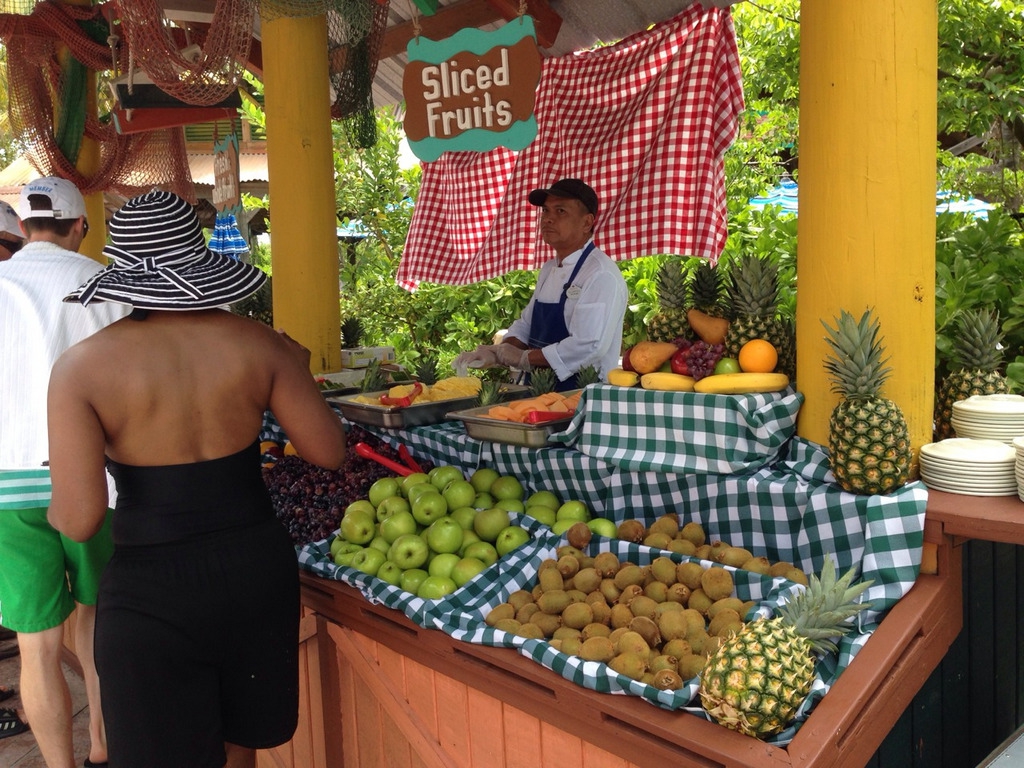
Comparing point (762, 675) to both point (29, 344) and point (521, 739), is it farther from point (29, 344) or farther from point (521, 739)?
point (29, 344)

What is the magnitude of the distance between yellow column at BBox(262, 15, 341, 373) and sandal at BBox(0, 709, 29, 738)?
259cm

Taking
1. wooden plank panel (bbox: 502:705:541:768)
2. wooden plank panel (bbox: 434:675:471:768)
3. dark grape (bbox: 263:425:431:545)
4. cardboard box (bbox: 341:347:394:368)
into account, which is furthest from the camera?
cardboard box (bbox: 341:347:394:368)

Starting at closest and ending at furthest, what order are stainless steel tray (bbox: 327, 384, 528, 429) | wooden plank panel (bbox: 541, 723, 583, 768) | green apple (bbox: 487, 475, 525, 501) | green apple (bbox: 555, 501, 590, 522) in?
1. wooden plank panel (bbox: 541, 723, 583, 768)
2. green apple (bbox: 555, 501, 590, 522)
3. green apple (bbox: 487, 475, 525, 501)
4. stainless steel tray (bbox: 327, 384, 528, 429)

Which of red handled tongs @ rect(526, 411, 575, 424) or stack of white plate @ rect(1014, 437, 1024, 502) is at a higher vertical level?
red handled tongs @ rect(526, 411, 575, 424)

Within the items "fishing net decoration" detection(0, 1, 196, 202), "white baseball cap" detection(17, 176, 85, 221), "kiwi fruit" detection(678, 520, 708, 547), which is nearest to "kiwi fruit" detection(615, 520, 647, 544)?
"kiwi fruit" detection(678, 520, 708, 547)

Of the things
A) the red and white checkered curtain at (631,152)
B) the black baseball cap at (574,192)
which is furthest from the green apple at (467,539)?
the red and white checkered curtain at (631,152)

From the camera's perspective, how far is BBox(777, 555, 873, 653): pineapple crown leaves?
226 cm

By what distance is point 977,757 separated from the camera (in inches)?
119

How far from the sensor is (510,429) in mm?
3582

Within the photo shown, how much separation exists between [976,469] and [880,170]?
3.18 ft

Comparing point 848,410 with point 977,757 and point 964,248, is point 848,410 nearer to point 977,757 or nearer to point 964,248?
point 977,757

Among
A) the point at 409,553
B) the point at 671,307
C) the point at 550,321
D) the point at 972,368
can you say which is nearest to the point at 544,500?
the point at 409,553

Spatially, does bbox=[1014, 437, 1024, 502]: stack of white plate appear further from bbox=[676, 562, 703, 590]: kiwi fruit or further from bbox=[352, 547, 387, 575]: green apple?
bbox=[352, 547, 387, 575]: green apple

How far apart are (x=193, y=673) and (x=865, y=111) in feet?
8.76
